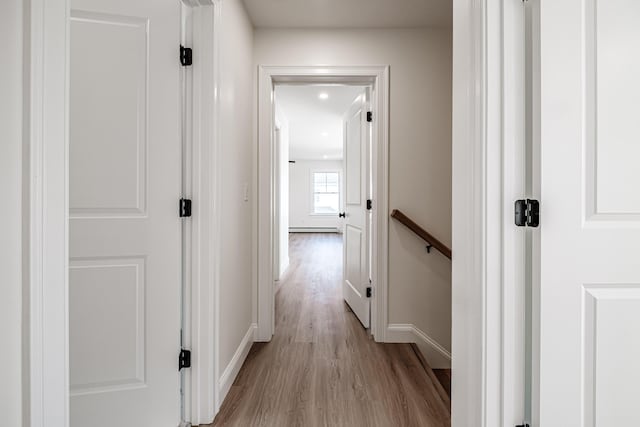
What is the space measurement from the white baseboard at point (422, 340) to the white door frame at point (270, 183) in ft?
0.26

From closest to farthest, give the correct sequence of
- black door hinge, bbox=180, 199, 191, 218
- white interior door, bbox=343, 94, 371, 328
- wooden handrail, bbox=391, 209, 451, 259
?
black door hinge, bbox=180, 199, 191, 218 < wooden handrail, bbox=391, 209, 451, 259 < white interior door, bbox=343, 94, 371, 328

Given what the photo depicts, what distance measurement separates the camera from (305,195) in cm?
1178

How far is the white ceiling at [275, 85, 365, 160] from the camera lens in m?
4.46

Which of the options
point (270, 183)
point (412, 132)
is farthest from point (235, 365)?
point (412, 132)

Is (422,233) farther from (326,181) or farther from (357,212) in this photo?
(326,181)

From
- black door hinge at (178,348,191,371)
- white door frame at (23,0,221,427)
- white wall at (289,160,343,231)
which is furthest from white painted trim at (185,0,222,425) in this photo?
white wall at (289,160,343,231)

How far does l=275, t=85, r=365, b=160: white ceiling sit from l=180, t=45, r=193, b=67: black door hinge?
1799mm

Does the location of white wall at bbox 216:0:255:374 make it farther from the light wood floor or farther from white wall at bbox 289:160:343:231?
white wall at bbox 289:160:343:231

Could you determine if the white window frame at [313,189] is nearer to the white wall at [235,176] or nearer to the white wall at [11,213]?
the white wall at [235,176]

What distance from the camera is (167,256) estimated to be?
60.7 inches

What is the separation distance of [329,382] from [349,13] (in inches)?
99.3

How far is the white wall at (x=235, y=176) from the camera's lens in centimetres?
183
